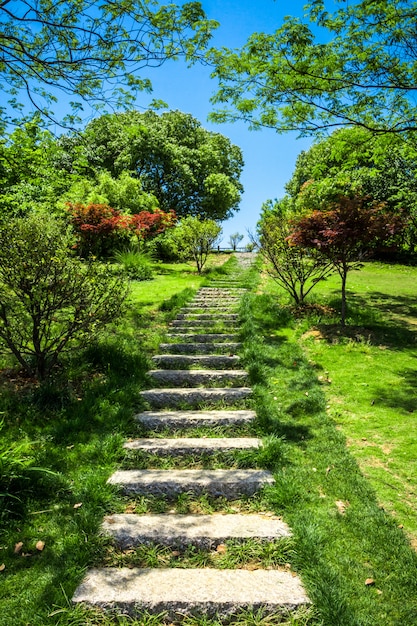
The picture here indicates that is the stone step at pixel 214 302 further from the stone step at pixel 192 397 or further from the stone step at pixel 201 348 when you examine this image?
the stone step at pixel 192 397

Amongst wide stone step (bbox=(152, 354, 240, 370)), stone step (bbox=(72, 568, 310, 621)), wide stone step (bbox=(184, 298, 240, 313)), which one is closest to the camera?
stone step (bbox=(72, 568, 310, 621))

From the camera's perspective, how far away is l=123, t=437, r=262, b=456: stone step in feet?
12.6

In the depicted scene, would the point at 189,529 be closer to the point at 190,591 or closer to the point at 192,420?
the point at 190,591

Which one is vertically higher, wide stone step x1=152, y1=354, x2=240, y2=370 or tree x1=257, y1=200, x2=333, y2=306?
tree x1=257, y1=200, x2=333, y2=306

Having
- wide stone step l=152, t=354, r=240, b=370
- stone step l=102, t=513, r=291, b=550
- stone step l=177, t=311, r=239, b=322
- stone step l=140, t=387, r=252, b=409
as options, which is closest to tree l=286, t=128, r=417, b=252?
stone step l=177, t=311, r=239, b=322

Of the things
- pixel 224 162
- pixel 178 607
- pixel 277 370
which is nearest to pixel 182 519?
pixel 178 607

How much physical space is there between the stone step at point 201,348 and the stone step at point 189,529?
330 centimetres

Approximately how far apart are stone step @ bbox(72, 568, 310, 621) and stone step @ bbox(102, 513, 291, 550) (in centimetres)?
24

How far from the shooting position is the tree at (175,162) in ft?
89.2

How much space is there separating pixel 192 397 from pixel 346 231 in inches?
172

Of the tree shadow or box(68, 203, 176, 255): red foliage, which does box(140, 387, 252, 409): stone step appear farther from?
box(68, 203, 176, 255): red foliage

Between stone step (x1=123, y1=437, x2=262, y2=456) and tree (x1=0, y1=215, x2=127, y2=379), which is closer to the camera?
stone step (x1=123, y1=437, x2=262, y2=456)

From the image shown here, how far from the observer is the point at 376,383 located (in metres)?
5.25

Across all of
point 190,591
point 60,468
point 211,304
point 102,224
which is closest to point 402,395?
point 190,591
